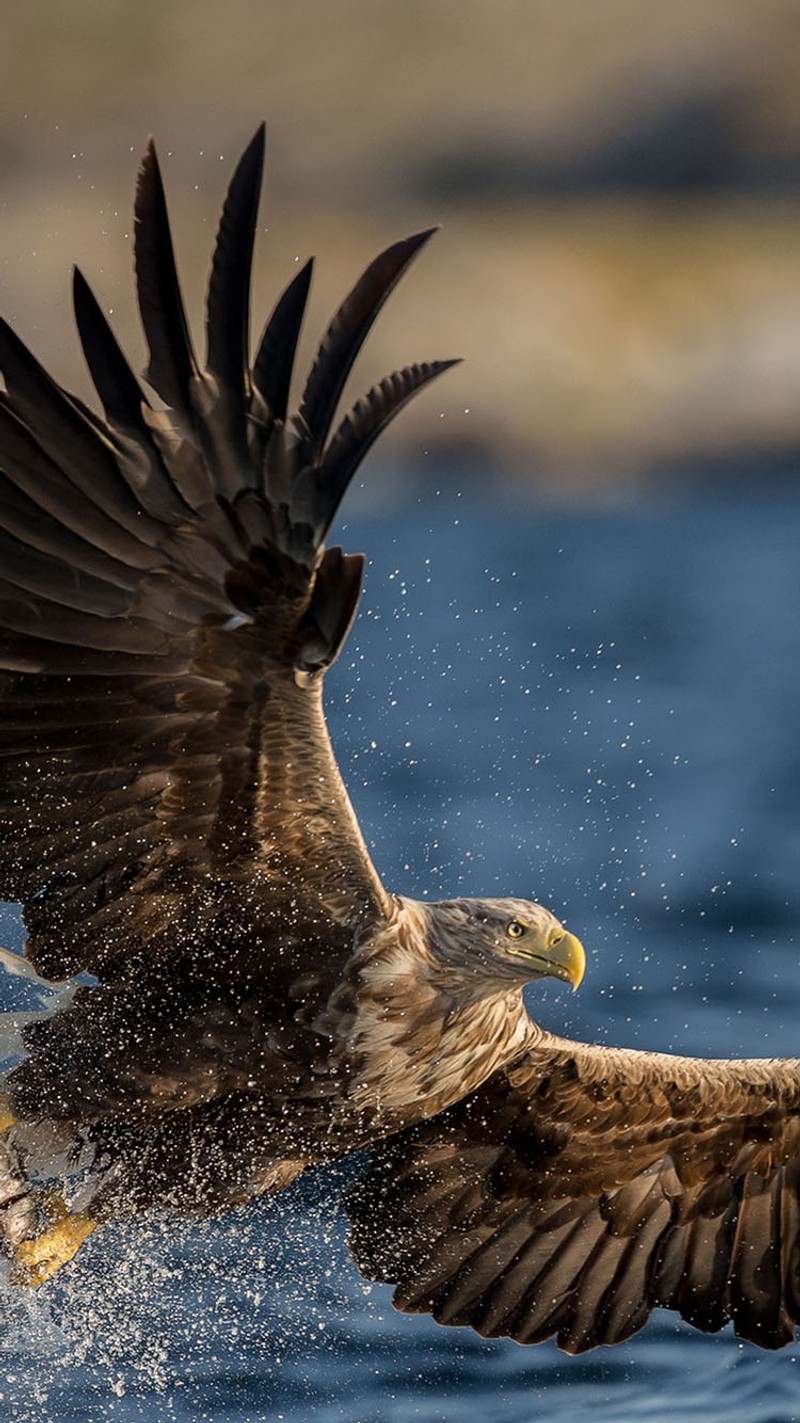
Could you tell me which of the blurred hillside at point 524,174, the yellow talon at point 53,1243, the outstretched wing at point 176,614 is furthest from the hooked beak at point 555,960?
the blurred hillside at point 524,174

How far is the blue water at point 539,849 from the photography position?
737 cm

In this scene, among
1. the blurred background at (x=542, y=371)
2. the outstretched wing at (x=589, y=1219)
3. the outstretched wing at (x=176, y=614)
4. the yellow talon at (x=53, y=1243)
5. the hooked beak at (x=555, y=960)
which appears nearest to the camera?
the outstretched wing at (x=176, y=614)

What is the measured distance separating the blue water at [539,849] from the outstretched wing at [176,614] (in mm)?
1916

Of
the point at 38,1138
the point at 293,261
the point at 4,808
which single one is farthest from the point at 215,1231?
the point at 293,261

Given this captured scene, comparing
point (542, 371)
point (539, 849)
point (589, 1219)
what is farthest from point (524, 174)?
point (589, 1219)

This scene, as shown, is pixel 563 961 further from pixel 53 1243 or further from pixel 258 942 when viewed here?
pixel 53 1243

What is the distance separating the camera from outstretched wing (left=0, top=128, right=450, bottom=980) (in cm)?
505

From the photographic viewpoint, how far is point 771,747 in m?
15.4

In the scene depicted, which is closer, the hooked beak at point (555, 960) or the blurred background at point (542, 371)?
the hooked beak at point (555, 960)

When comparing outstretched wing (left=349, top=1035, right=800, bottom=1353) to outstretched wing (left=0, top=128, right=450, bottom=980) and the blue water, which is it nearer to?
the blue water

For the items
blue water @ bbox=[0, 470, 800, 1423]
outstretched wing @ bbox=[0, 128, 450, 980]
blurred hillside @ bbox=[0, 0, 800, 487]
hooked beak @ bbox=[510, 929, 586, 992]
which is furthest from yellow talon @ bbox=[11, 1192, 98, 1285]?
blurred hillside @ bbox=[0, 0, 800, 487]

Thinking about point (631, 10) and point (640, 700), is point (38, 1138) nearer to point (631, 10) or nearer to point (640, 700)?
point (640, 700)

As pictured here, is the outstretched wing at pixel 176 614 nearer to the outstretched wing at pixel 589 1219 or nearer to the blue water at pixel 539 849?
the outstretched wing at pixel 589 1219

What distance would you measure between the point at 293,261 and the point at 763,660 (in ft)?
14.1
